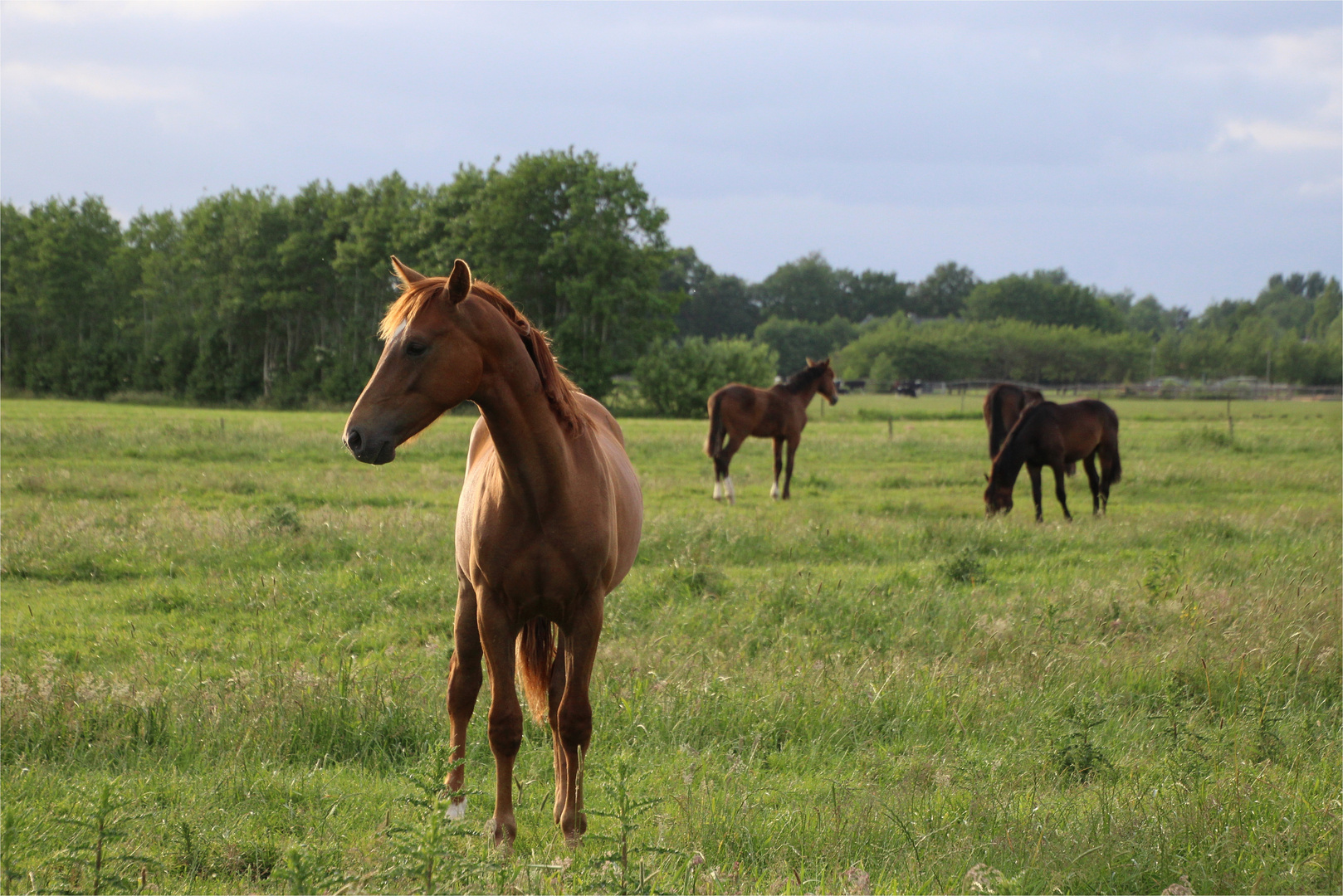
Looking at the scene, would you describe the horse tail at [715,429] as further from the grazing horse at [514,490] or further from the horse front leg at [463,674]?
the grazing horse at [514,490]

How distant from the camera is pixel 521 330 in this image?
12.1 feet

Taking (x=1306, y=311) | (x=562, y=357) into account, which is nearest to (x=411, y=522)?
(x=562, y=357)

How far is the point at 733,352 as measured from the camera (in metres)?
43.0

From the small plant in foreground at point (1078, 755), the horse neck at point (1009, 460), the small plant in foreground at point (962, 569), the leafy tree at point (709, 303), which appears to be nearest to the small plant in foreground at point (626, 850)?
the small plant in foreground at point (1078, 755)

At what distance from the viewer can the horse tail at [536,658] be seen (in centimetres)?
427

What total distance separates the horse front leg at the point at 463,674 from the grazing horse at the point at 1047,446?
10.2 meters

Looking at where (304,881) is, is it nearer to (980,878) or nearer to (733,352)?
(980,878)

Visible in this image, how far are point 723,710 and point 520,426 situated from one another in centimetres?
232

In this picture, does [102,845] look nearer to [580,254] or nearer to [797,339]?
[580,254]

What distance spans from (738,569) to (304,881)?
658 cm

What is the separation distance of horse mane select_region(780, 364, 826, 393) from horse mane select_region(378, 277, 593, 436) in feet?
43.5

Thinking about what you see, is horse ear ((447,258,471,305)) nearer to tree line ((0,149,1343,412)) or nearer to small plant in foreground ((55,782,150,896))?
small plant in foreground ((55,782,150,896))

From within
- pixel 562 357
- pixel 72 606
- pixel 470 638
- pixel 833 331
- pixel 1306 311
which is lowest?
pixel 72 606

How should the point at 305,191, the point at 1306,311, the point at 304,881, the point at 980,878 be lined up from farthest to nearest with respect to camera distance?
the point at 1306,311 → the point at 305,191 → the point at 980,878 → the point at 304,881
